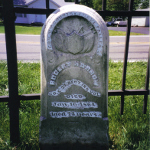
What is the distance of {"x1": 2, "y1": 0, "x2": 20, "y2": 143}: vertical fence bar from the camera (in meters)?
1.68

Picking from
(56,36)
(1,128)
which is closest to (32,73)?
(1,128)

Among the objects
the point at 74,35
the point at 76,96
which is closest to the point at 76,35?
the point at 74,35

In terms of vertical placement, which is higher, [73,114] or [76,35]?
[76,35]

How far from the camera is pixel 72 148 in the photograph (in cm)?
177

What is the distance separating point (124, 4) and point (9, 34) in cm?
3334

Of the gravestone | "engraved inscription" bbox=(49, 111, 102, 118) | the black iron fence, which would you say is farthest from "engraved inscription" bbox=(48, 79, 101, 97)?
the black iron fence

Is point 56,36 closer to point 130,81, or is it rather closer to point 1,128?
point 1,128

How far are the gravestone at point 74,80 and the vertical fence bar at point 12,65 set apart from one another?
32cm

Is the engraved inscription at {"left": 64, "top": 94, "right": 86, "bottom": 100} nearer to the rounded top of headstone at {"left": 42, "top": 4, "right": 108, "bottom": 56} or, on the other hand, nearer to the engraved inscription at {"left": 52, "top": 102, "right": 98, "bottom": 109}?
the engraved inscription at {"left": 52, "top": 102, "right": 98, "bottom": 109}

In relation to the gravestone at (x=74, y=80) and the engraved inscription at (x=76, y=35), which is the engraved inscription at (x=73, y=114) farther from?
the engraved inscription at (x=76, y=35)

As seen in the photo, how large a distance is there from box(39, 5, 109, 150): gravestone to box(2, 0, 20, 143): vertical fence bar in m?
0.32

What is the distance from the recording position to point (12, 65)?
177 centimetres

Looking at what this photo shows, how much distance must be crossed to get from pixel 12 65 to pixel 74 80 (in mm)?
606

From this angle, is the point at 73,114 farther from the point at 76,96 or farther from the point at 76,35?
the point at 76,35
